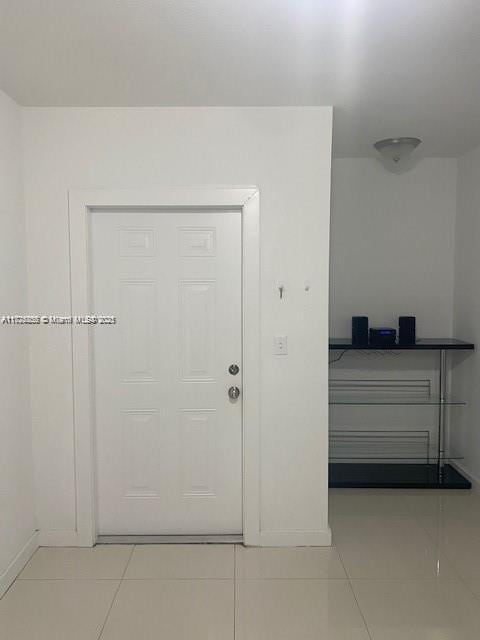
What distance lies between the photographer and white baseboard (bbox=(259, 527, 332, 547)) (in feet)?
10.4

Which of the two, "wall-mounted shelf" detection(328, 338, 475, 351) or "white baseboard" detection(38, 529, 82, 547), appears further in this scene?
"wall-mounted shelf" detection(328, 338, 475, 351)

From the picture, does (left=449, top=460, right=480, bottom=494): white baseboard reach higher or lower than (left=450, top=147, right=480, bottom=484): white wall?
lower

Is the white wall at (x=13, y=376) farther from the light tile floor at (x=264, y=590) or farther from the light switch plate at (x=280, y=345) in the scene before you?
the light switch plate at (x=280, y=345)

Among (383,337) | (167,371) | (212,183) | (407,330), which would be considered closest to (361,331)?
(383,337)

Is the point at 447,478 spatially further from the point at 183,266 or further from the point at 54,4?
the point at 54,4

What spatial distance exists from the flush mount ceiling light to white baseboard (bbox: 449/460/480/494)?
2.41 meters

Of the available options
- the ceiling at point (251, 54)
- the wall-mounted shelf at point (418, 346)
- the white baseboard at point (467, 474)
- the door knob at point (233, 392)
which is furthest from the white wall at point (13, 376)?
the white baseboard at point (467, 474)

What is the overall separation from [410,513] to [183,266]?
2.23 metres

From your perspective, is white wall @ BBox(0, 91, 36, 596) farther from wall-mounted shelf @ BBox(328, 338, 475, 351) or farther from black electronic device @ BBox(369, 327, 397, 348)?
black electronic device @ BBox(369, 327, 397, 348)

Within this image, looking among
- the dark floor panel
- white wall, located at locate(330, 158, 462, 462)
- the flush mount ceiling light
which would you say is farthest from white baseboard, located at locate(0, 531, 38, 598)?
the flush mount ceiling light

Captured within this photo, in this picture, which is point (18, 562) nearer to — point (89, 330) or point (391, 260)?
point (89, 330)

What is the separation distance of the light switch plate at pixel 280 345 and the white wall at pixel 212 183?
0.03m

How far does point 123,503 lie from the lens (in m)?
3.28

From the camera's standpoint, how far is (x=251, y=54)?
2.32 m
